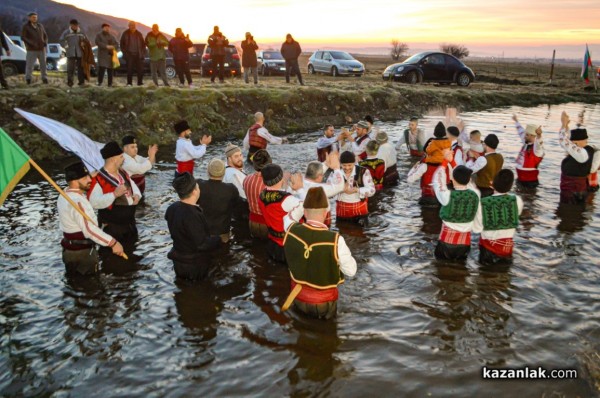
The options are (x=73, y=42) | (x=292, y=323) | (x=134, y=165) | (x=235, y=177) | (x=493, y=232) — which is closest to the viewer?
(x=292, y=323)

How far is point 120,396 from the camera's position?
17.4 feet

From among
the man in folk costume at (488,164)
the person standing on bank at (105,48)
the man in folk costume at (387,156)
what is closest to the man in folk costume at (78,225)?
the man in folk costume at (387,156)

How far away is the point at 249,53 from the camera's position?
23.1 m

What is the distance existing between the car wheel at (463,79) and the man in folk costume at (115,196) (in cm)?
2838

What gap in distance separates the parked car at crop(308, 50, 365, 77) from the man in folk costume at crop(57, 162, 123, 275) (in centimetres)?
2833

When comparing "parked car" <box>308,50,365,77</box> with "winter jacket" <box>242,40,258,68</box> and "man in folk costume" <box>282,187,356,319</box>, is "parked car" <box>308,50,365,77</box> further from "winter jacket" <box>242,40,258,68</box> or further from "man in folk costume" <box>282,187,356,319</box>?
"man in folk costume" <box>282,187,356,319</box>

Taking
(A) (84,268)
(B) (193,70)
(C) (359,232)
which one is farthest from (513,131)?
(B) (193,70)

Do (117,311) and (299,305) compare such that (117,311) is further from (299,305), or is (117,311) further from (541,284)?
(541,284)

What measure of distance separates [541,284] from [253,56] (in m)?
18.6

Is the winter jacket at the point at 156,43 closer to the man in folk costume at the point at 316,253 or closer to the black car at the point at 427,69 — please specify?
the man in folk costume at the point at 316,253

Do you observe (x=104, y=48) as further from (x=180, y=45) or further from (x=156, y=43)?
(x=180, y=45)

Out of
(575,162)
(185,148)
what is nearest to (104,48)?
(185,148)

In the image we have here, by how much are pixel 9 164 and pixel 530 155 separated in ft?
37.3

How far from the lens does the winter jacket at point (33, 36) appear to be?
1683cm
